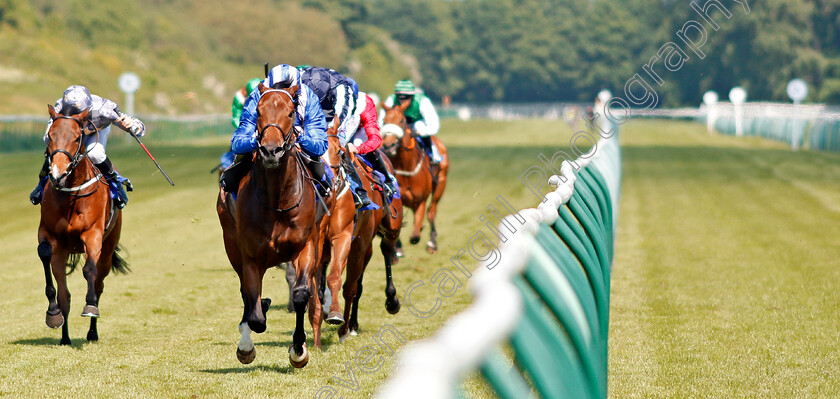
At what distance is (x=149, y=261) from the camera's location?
12.2m

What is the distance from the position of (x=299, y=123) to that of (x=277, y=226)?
0.64 metres

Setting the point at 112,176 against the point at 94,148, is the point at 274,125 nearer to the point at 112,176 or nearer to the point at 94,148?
the point at 94,148

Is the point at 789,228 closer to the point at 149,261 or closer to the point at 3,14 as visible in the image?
the point at 149,261

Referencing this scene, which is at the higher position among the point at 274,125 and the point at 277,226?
the point at 274,125

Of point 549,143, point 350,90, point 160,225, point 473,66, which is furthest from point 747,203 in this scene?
point 473,66

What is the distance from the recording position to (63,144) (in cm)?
701

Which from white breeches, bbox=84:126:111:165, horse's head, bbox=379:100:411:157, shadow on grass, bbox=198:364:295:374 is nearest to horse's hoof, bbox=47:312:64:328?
white breeches, bbox=84:126:111:165

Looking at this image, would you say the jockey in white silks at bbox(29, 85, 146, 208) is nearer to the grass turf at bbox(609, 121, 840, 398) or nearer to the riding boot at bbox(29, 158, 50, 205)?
the riding boot at bbox(29, 158, 50, 205)

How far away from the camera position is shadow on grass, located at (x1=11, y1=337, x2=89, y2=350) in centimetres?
744

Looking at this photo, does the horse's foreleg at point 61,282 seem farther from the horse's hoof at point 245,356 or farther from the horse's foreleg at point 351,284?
the horse's foreleg at point 351,284

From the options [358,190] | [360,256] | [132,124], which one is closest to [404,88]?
[360,256]

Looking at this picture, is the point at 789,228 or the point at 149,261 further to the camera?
the point at 789,228

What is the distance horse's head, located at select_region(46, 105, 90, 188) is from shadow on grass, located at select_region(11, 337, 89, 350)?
1163 millimetres

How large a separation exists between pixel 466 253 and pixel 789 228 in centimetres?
452
